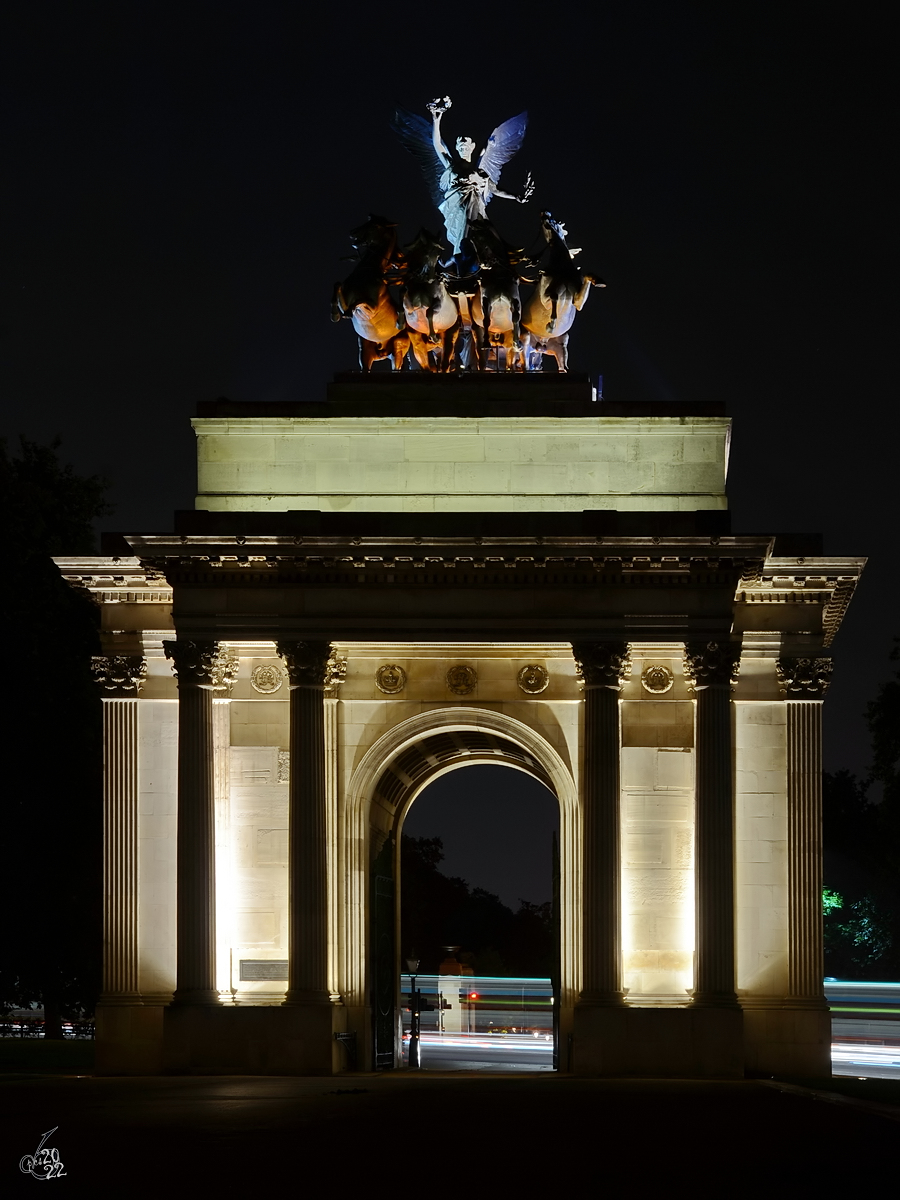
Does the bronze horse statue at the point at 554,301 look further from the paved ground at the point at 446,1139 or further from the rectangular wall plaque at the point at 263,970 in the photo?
the paved ground at the point at 446,1139

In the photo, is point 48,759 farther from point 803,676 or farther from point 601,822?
Result: point 803,676

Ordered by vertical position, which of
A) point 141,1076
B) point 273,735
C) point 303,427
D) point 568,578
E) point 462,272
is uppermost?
point 462,272

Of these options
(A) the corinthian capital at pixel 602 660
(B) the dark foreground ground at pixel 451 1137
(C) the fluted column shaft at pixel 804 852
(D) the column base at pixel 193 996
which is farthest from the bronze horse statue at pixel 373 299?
(B) the dark foreground ground at pixel 451 1137

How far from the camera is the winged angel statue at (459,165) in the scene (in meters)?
49.2

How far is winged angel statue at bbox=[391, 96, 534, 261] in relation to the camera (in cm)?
4925

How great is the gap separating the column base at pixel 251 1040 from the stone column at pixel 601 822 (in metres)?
Answer: 5.26

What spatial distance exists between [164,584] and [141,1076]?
10.0 metres

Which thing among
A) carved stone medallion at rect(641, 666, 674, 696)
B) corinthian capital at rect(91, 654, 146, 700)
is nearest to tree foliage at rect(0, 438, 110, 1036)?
corinthian capital at rect(91, 654, 146, 700)

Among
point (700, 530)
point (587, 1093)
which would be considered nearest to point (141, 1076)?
point (587, 1093)

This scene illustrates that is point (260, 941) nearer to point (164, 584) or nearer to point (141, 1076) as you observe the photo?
point (141, 1076)

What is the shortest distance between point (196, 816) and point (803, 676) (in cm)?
1282

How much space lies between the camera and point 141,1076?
145ft
